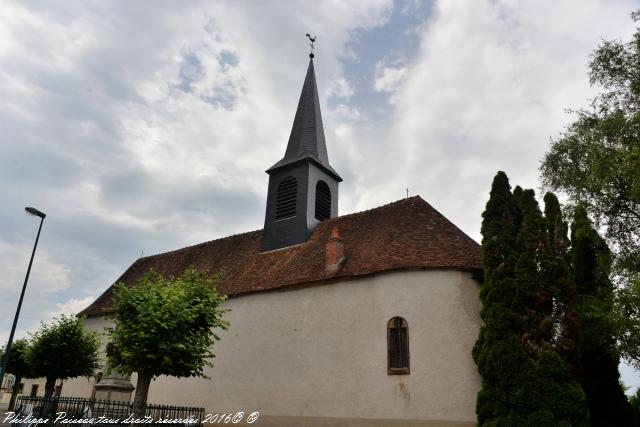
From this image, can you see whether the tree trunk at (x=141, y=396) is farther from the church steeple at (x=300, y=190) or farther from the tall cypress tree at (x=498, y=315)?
the church steeple at (x=300, y=190)

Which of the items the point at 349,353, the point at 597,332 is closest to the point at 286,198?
the point at 349,353

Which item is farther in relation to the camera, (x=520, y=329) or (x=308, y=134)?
(x=308, y=134)

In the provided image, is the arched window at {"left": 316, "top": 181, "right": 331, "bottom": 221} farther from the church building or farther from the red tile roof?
the red tile roof

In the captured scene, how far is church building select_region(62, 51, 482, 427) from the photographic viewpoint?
15.5 meters

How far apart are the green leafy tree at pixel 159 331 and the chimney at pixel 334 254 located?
4752 mm

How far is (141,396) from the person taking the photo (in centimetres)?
1413

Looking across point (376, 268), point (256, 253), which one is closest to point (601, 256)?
point (376, 268)

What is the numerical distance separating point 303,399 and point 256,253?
8455mm

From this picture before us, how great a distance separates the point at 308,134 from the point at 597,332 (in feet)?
52.0

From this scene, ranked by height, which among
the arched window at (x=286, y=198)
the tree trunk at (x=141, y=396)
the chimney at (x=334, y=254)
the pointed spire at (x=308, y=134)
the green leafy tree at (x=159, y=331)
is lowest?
the tree trunk at (x=141, y=396)

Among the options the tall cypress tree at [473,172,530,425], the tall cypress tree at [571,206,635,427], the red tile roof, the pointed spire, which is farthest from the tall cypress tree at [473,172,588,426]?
the pointed spire

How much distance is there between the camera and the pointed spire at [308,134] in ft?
79.8

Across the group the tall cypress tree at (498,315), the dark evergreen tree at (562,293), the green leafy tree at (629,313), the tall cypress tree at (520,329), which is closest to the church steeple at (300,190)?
the tall cypress tree at (498,315)

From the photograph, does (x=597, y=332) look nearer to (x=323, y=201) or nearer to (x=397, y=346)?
(x=397, y=346)
